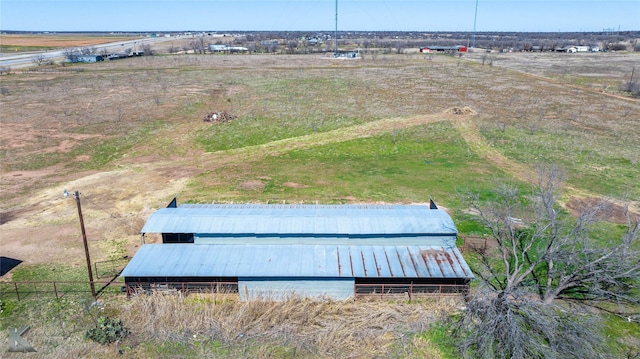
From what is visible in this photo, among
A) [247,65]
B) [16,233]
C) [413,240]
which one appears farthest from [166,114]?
[247,65]

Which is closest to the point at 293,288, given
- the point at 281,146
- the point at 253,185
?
the point at 253,185

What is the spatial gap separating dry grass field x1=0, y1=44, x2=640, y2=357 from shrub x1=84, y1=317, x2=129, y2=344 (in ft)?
3.37

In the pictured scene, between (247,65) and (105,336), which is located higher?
(247,65)

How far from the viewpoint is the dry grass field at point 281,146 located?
114ft

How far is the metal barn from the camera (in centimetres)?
2331

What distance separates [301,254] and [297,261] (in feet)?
2.53

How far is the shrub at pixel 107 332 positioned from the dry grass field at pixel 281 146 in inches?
40.4

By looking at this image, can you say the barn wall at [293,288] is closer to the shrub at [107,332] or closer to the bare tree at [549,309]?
the shrub at [107,332]

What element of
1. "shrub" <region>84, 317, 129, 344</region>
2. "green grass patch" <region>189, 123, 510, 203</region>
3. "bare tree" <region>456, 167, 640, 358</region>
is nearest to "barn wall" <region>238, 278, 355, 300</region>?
"shrub" <region>84, 317, 129, 344</region>

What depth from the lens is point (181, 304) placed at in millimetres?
22109

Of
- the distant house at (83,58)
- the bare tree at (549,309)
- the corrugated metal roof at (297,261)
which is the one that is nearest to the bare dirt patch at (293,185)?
the corrugated metal roof at (297,261)

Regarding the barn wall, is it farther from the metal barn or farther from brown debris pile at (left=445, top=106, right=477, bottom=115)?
brown debris pile at (left=445, top=106, right=477, bottom=115)

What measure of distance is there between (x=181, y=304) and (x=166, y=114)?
5042 centimetres

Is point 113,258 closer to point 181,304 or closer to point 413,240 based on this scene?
point 181,304
